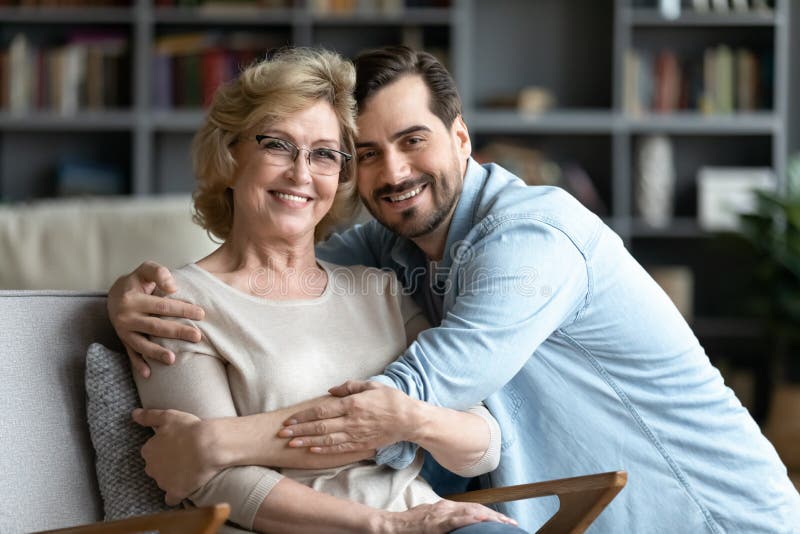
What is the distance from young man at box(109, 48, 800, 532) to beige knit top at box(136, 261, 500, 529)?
6cm

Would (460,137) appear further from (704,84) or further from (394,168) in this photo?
(704,84)

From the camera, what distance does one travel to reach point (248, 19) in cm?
→ 491

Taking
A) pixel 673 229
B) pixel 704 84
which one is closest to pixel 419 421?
pixel 673 229

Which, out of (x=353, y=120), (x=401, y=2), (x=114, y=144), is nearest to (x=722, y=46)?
(x=401, y=2)

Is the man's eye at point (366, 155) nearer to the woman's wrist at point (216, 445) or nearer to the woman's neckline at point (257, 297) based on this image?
the woman's neckline at point (257, 297)

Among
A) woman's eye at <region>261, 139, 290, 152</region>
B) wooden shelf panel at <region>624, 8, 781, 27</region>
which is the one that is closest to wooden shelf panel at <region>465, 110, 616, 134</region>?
wooden shelf panel at <region>624, 8, 781, 27</region>

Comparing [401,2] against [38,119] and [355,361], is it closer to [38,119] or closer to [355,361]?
[38,119]

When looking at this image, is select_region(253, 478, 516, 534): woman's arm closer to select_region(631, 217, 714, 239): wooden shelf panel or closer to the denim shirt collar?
the denim shirt collar

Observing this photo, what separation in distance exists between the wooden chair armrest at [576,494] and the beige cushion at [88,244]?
1798mm

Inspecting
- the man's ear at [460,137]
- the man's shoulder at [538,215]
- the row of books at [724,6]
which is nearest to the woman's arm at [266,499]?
the man's shoulder at [538,215]

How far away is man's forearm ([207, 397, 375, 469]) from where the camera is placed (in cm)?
152

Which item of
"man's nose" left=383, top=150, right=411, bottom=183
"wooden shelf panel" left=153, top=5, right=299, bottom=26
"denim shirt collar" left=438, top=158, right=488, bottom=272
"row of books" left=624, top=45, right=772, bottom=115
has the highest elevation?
"wooden shelf panel" left=153, top=5, right=299, bottom=26

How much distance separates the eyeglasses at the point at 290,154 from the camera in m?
1.78

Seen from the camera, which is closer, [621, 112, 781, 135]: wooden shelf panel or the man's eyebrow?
the man's eyebrow
